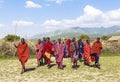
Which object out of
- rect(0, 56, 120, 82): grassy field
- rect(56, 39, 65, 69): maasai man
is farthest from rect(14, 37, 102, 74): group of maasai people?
rect(0, 56, 120, 82): grassy field

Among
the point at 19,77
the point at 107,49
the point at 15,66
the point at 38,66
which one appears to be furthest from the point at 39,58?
the point at 107,49

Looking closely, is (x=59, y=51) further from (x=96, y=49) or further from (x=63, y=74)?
(x=96, y=49)

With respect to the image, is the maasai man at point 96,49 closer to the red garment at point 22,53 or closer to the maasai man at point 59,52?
the maasai man at point 59,52

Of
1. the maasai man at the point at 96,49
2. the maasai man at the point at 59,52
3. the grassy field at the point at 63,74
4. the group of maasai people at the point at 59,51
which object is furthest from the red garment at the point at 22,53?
the maasai man at the point at 96,49

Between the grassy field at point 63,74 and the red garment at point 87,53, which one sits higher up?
the red garment at point 87,53

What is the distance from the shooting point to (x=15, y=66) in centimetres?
2548

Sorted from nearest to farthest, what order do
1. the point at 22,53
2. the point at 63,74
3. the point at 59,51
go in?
the point at 63,74 → the point at 22,53 → the point at 59,51

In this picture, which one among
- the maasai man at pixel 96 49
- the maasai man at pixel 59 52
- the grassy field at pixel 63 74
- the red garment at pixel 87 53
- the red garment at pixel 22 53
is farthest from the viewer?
the red garment at pixel 87 53

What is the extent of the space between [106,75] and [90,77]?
1.33 meters

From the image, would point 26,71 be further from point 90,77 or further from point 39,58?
point 90,77

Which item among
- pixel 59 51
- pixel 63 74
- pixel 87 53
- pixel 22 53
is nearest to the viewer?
pixel 63 74

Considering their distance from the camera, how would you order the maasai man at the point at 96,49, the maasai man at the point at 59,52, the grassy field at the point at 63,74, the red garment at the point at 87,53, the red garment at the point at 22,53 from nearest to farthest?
1. the grassy field at the point at 63,74
2. the red garment at the point at 22,53
3. the maasai man at the point at 59,52
4. the maasai man at the point at 96,49
5. the red garment at the point at 87,53

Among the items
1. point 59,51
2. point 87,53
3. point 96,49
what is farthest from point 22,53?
point 96,49

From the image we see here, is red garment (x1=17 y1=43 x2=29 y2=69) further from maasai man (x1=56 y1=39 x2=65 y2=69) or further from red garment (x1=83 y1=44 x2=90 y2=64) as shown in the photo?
red garment (x1=83 y1=44 x2=90 y2=64)
